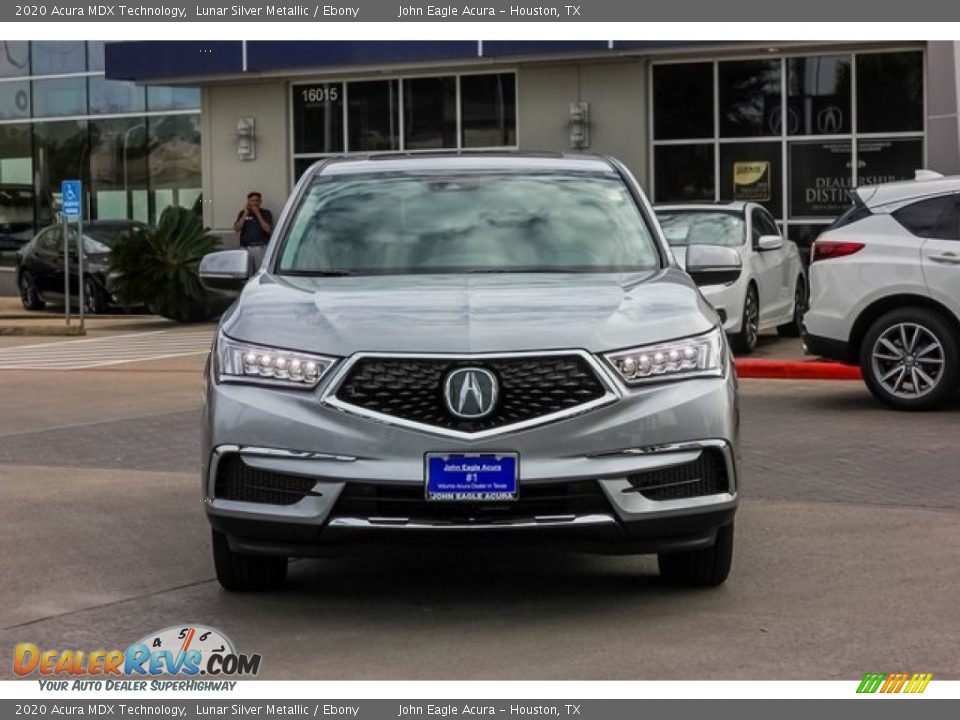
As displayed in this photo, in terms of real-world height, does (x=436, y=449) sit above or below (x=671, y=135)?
below

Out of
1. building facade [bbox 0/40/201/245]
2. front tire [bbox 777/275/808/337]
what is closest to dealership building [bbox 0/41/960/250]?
front tire [bbox 777/275/808/337]

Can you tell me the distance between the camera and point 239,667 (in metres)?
5.92

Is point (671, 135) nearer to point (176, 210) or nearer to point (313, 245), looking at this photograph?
point (176, 210)

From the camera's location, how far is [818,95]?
2555 cm

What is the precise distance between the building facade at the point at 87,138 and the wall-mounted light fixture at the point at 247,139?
460 cm

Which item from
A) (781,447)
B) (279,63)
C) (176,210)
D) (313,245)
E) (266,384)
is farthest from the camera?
(279,63)

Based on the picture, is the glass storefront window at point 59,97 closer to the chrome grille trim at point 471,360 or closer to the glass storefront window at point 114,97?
the glass storefront window at point 114,97

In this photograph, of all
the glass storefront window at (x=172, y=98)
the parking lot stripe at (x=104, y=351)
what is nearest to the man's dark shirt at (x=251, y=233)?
the parking lot stripe at (x=104, y=351)

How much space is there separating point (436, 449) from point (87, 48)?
3193 centimetres

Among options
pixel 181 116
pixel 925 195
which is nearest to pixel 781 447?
pixel 925 195

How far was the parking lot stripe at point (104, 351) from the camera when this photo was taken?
1978 centimetres

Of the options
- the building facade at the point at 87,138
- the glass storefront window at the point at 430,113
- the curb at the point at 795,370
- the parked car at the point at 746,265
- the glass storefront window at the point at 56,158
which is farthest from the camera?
the glass storefront window at the point at 56,158

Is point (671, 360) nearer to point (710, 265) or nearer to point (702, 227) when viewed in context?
point (710, 265)

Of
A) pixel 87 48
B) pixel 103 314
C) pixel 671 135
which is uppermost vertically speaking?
pixel 87 48
